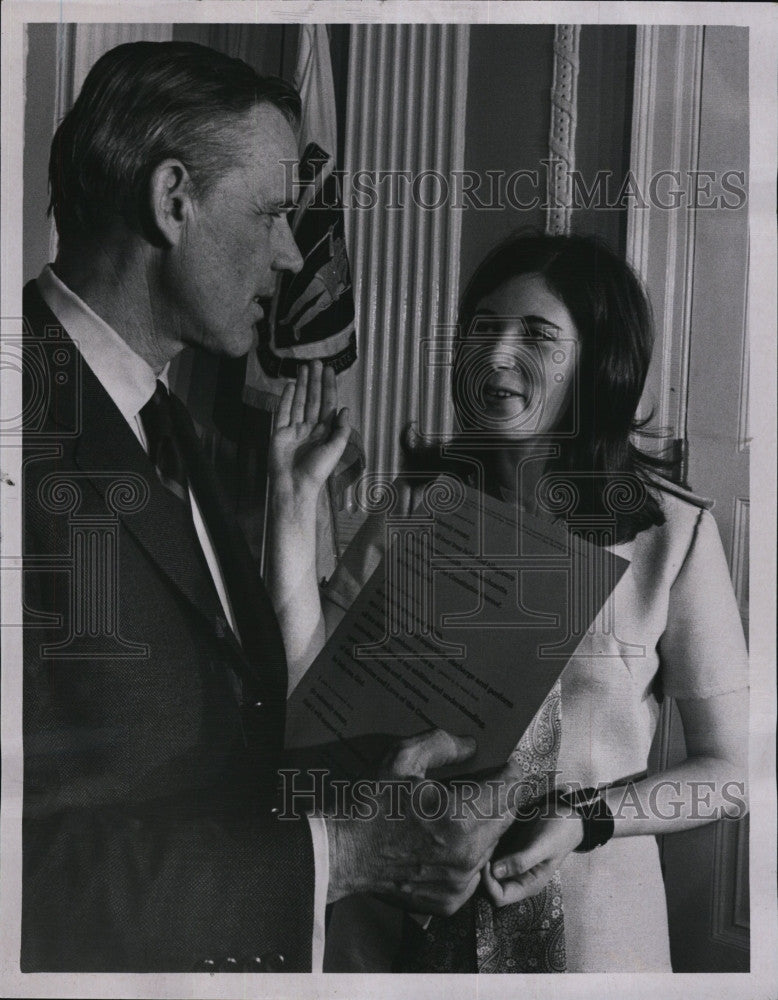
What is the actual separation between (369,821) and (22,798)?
680 mm

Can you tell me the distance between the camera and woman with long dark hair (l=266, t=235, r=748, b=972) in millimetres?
1644

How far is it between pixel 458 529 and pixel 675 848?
2.45 ft

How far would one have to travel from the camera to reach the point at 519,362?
1642 mm

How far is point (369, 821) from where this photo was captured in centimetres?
164

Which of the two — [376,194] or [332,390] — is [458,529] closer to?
[332,390]

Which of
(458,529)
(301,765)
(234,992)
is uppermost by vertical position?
(458,529)

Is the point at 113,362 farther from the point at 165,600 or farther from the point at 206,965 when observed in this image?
the point at 206,965

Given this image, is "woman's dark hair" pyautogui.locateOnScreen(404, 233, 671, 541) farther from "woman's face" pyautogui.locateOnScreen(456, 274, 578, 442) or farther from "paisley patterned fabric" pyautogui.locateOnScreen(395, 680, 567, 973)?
"paisley patterned fabric" pyautogui.locateOnScreen(395, 680, 567, 973)

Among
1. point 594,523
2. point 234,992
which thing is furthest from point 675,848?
point 234,992

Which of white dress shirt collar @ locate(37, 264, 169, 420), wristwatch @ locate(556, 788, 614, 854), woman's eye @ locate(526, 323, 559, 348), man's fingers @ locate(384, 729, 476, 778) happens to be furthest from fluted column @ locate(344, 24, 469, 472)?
wristwatch @ locate(556, 788, 614, 854)

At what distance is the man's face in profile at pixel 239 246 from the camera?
5.33ft

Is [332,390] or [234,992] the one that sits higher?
[332,390]

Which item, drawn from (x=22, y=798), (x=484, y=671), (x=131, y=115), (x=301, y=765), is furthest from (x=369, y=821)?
(x=131, y=115)

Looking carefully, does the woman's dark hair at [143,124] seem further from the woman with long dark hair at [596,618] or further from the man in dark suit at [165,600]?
the woman with long dark hair at [596,618]
